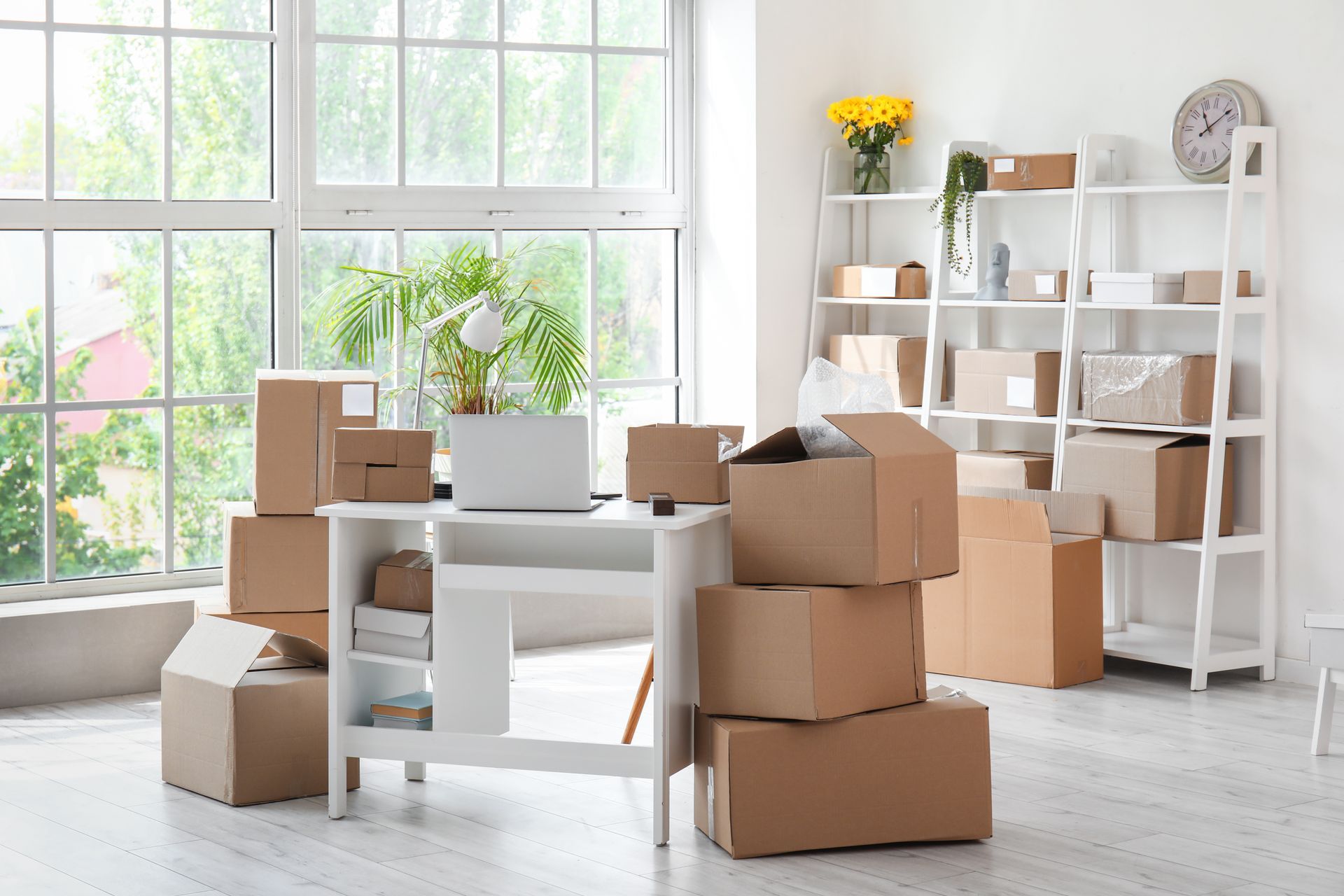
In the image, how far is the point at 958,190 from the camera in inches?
222

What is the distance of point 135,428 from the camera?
204 inches

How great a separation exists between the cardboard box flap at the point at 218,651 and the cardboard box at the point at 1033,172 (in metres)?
3.10

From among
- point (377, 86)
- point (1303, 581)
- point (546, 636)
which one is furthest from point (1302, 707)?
point (377, 86)

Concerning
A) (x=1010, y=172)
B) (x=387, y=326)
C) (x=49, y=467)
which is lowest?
(x=49, y=467)

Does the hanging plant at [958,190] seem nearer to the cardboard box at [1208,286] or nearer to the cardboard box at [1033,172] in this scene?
the cardboard box at [1033,172]

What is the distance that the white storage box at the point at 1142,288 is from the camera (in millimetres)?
4992

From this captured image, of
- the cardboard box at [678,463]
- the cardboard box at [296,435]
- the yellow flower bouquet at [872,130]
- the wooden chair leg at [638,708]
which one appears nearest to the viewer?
the cardboard box at [678,463]

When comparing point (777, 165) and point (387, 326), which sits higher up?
point (777, 165)

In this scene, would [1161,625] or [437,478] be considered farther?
[1161,625]

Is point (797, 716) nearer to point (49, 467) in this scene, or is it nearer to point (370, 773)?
point (370, 773)

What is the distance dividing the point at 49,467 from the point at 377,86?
1.79m

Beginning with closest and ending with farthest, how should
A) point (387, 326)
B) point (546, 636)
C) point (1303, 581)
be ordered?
1. point (1303, 581)
2. point (387, 326)
3. point (546, 636)

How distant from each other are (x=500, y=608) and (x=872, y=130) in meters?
2.98

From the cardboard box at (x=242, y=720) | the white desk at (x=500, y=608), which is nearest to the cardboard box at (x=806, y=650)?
the white desk at (x=500, y=608)
